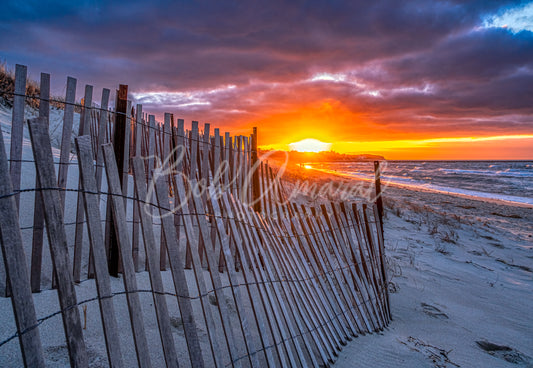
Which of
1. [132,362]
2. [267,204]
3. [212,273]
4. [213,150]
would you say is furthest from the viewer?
[267,204]

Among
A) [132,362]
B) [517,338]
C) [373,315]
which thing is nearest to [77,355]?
A: [132,362]

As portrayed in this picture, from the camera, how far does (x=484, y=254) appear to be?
294 inches

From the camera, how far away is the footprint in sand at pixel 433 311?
14.6 feet

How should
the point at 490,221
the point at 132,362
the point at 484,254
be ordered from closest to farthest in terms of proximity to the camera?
the point at 132,362 < the point at 484,254 < the point at 490,221

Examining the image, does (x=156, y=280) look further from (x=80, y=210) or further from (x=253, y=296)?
(x=80, y=210)

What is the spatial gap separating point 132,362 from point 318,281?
187 cm

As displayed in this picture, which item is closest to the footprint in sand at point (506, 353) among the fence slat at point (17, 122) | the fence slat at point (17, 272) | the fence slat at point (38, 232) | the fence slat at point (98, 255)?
the fence slat at point (98, 255)

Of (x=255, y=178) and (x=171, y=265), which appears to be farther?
(x=255, y=178)

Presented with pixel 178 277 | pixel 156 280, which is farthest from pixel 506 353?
pixel 156 280

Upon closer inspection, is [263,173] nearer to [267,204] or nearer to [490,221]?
[267,204]

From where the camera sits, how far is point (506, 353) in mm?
3715

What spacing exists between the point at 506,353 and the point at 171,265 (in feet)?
13.4

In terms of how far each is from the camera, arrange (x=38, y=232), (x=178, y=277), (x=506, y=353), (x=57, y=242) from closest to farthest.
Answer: (x=57, y=242) → (x=178, y=277) → (x=38, y=232) → (x=506, y=353)

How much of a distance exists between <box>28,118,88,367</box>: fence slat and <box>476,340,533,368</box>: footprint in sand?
4.32 meters
